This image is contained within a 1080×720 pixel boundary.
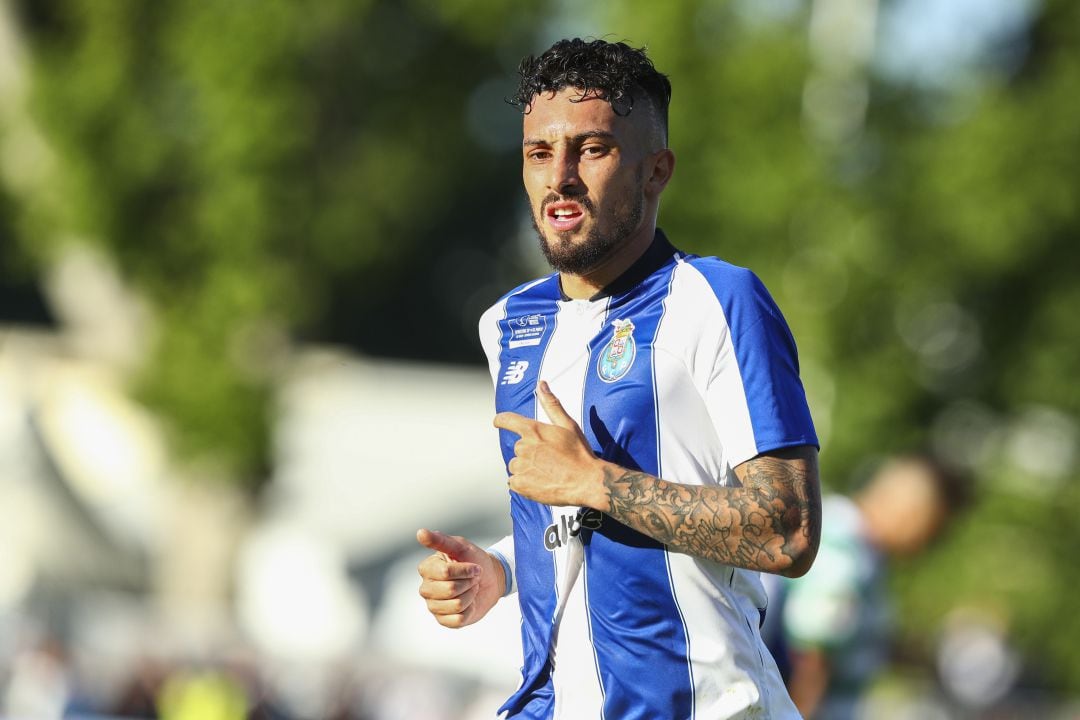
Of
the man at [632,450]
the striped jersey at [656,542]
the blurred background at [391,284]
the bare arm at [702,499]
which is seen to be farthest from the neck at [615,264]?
the blurred background at [391,284]

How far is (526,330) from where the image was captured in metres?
3.81

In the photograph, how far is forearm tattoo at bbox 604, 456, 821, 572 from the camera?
10.4 ft

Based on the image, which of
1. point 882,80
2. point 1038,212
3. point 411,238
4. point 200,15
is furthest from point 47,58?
point 1038,212

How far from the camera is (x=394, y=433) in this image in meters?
25.8

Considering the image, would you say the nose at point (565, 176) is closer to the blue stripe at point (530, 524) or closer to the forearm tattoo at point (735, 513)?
the blue stripe at point (530, 524)

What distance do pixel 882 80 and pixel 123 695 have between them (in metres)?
10.7

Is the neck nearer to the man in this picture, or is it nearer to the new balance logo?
the man

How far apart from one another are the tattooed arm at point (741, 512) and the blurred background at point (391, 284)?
10531 mm

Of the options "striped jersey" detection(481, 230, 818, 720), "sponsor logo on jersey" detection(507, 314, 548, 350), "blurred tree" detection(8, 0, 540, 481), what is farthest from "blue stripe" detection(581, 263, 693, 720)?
"blurred tree" detection(8, 0, 540, 481)

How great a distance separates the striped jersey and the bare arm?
80 mm

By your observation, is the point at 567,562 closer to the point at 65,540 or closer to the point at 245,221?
the point at 245,221

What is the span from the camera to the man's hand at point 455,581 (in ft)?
12.0

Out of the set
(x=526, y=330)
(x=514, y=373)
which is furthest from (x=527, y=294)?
(x=514, y=373)

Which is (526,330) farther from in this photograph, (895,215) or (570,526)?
(895,215)
